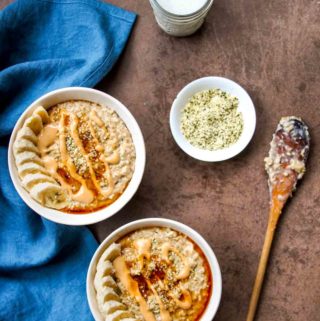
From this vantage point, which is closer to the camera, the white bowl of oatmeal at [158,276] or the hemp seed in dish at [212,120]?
the white bowl of oatmeal at [158,276]

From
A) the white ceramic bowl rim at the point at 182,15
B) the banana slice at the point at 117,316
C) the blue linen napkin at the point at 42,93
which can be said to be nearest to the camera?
the banana slice at the point at 117,316

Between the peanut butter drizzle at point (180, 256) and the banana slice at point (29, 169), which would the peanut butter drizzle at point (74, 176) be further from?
the peanut butter drizzle at point (180, 256)

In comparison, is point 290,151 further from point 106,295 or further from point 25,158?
point 25,158

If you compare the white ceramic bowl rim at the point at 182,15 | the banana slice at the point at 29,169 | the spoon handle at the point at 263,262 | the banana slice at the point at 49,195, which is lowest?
the spoon handle at the point at 263,262

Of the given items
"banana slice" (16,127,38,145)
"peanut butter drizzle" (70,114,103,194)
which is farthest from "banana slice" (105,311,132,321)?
"banana slice" (16,127,38,145)

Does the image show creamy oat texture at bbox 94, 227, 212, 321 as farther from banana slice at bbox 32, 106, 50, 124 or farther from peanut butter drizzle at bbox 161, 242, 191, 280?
banana slice at bbox 32, 106, 50, 124

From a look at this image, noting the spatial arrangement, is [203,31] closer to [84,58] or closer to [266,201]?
[84,58]

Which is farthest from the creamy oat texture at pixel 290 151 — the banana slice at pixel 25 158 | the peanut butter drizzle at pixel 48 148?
the banana slice at pixel 25 158

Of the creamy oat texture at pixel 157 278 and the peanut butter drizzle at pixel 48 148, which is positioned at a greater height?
the peanut butter drizzle at pixel 48 148
